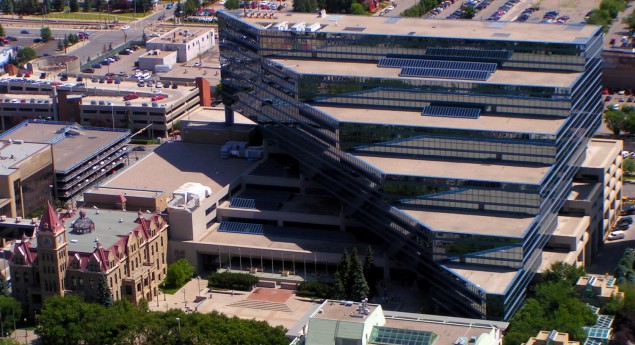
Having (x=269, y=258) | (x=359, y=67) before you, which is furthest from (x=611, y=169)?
(x=269, y=258)

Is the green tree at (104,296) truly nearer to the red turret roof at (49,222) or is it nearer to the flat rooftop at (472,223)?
the red turret roof at (49,222)

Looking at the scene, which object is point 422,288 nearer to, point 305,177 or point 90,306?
point 305,177

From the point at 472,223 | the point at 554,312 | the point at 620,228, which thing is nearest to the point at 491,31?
the point at 620,228

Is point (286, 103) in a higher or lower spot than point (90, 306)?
higher

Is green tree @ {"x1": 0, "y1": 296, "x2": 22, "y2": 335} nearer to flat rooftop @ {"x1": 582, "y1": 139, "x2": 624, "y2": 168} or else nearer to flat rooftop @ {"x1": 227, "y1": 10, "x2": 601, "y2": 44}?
flat rooftop @ {"x1": 227, "y1": 10, "x2": 601, "y2": 44}

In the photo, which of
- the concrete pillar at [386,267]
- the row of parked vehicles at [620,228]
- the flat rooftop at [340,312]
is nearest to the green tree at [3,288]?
the concrete pillar at [386,267]
